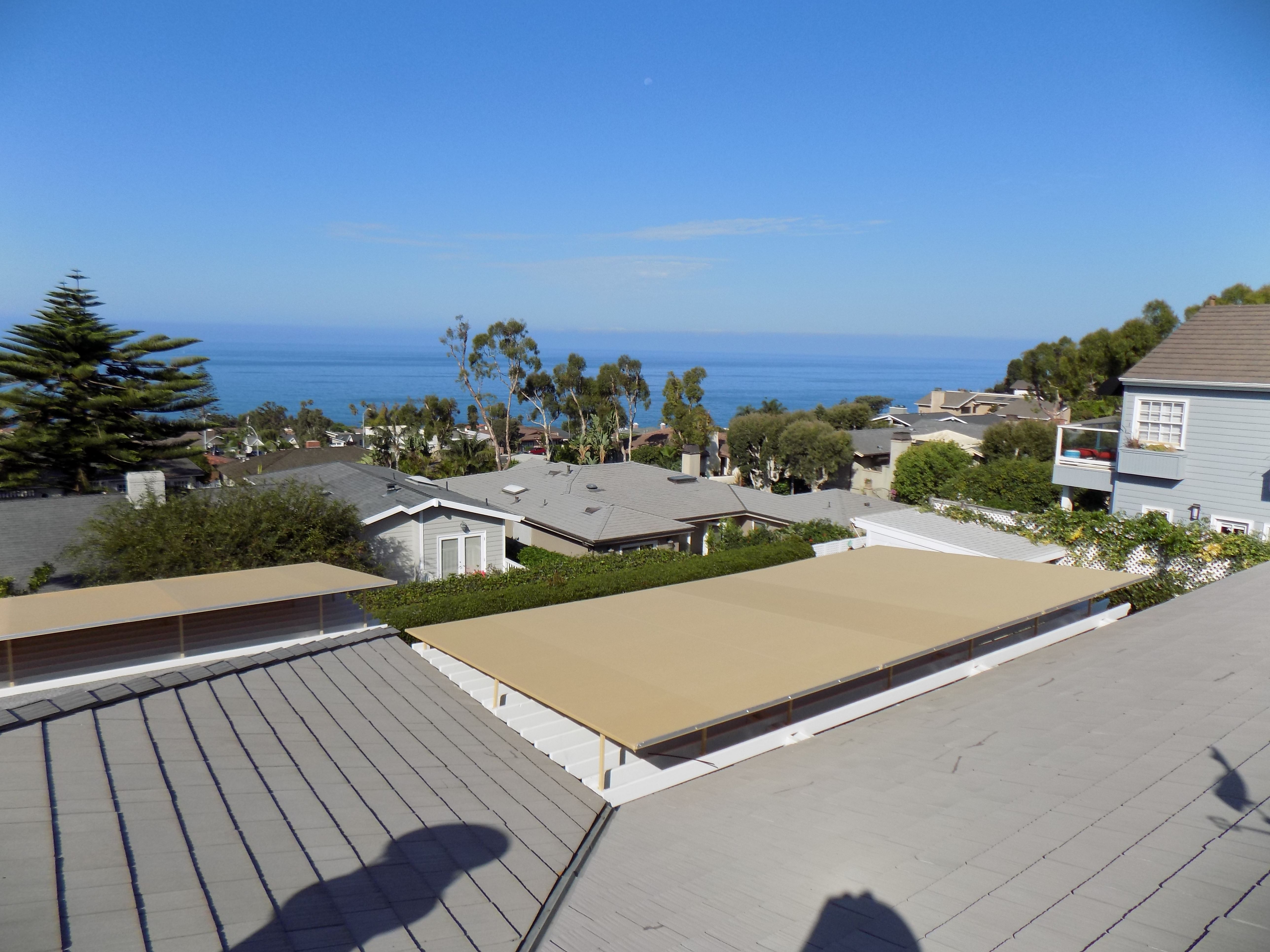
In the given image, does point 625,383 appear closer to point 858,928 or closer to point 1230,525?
point 1230,525

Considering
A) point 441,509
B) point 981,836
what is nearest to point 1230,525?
point 981,836

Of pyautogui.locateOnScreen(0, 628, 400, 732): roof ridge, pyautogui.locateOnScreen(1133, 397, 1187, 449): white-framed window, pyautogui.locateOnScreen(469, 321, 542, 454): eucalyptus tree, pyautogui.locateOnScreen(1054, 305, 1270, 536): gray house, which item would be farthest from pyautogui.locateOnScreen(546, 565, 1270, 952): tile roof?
pyautogui.locateOnScreen(469, 321, 542, 454): eucalyptus tree

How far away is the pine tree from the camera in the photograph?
31.5 m

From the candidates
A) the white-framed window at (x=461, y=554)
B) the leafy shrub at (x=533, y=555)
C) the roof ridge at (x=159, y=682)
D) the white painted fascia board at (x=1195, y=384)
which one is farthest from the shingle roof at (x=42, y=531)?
the white painted fascia board at (x=1195, y=384)

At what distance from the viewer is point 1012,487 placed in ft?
87.7

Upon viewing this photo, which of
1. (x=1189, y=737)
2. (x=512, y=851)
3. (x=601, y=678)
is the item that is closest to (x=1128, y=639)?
(x=1189, y=737)

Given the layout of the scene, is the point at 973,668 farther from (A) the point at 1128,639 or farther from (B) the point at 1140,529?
Answer: (B) the point at 1140,529

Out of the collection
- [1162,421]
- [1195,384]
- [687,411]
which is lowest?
[687,411]

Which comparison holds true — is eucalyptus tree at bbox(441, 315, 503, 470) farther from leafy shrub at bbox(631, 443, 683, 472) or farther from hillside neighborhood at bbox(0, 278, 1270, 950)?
hillside neighborhood at bbox(0, 278, 1270, 950)

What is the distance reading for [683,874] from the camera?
5.11 meters

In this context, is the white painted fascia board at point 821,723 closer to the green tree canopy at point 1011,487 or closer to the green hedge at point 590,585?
the green hedge at point 590,585

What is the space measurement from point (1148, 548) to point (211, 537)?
19.1m

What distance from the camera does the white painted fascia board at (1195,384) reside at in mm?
19188

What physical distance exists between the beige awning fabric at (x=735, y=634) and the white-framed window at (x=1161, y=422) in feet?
37.3
